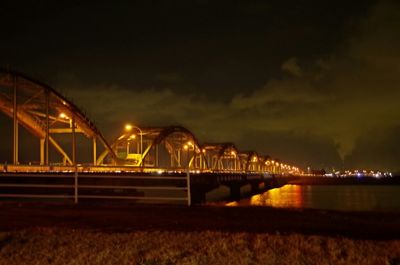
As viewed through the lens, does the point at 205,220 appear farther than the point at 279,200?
No

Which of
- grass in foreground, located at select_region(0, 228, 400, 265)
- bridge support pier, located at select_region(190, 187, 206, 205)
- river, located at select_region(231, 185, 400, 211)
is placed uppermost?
grass in foreground, located at select_region(0, 228, 400, 265)

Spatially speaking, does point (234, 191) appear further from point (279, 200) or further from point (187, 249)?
point (187, 249)

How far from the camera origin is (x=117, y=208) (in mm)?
17719

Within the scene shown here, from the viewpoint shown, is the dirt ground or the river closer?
the dirt ground

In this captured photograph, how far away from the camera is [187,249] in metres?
9.46

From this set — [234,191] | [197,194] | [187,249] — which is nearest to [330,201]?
[234,191]

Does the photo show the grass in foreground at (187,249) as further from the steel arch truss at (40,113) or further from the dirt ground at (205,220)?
the steel arch truss at (40,113)

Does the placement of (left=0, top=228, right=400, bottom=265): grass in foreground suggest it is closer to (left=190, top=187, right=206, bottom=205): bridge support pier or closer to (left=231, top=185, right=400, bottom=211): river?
(left=231, top=185, right=400, bottom=211): river

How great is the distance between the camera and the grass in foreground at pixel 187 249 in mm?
8641

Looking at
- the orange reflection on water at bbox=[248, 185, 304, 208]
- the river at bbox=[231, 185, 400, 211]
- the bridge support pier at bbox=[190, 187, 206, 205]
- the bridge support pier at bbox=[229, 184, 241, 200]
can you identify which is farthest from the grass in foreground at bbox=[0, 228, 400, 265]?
the bridge support pier at bbox=[229, 184, 241, 200]

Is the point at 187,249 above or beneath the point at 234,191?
above

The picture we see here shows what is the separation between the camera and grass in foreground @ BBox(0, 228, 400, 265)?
340 inches

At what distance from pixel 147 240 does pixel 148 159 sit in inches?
4446

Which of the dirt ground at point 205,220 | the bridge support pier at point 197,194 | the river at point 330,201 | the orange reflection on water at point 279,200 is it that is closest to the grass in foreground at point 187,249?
the dirt ground at point 205,220
